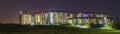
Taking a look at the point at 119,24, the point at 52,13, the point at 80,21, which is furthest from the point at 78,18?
the point at 119,24

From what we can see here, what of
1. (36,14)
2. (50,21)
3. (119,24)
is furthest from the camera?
(36,14)

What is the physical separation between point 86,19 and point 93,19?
16.4ft

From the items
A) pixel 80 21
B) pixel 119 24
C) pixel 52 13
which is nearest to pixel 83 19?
pixel 80 21

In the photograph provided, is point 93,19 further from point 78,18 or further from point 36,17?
point 36,17

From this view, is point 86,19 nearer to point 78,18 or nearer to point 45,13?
point 78,18

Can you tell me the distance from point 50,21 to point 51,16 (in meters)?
2.89

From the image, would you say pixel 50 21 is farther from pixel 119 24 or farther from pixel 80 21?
pixel 119 24

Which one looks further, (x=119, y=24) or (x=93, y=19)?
(x=93, y=19)

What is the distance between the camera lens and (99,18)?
514 ft

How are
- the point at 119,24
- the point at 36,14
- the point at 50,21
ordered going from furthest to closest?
the point at 36,14 → the point at 50,21 → the point at 119,24

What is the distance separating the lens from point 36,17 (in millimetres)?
164250

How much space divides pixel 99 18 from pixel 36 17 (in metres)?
31.5

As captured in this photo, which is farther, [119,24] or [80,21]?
[80,21]

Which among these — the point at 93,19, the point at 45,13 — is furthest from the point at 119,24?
the point at 45,13
